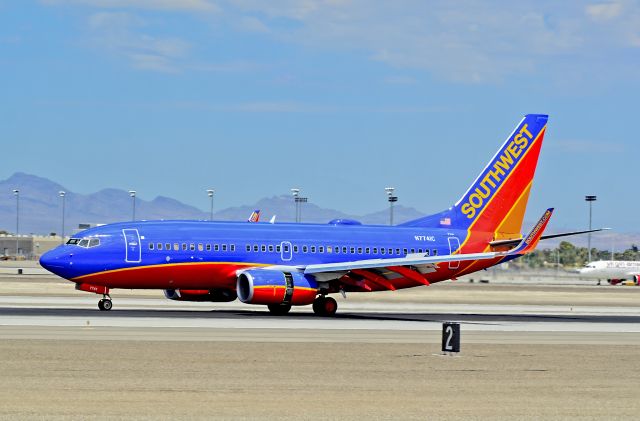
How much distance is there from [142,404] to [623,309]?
174 ft

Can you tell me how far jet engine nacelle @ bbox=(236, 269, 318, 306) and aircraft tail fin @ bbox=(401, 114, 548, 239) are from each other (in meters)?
11.4

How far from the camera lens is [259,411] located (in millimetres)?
23328

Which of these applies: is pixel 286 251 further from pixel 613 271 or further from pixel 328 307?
pixel 613 271

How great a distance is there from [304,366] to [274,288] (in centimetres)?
2303

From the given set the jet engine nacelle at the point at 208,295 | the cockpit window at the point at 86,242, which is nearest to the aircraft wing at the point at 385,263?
the jet engine nacelle at the point at 208,295

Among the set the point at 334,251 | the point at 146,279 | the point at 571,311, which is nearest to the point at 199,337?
the point at 146,279

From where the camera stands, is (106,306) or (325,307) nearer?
(106,306)

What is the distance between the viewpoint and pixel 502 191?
214ft

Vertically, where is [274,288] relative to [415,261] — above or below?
below

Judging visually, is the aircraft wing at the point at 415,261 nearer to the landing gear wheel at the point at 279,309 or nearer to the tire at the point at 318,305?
the tire at the point at 318,305

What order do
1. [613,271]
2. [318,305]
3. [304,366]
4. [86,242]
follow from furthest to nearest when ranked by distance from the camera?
[613,271]
[318,305]
[86,242]
[304,366]

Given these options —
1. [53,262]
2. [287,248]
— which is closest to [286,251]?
[287,248]

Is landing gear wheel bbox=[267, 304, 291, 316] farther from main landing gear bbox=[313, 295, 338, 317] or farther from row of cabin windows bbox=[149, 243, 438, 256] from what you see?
row of cabin windows bbox=[149, 243, 438, 256]

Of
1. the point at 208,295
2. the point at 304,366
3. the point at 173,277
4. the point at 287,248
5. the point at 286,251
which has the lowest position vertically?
the point at 304,366
